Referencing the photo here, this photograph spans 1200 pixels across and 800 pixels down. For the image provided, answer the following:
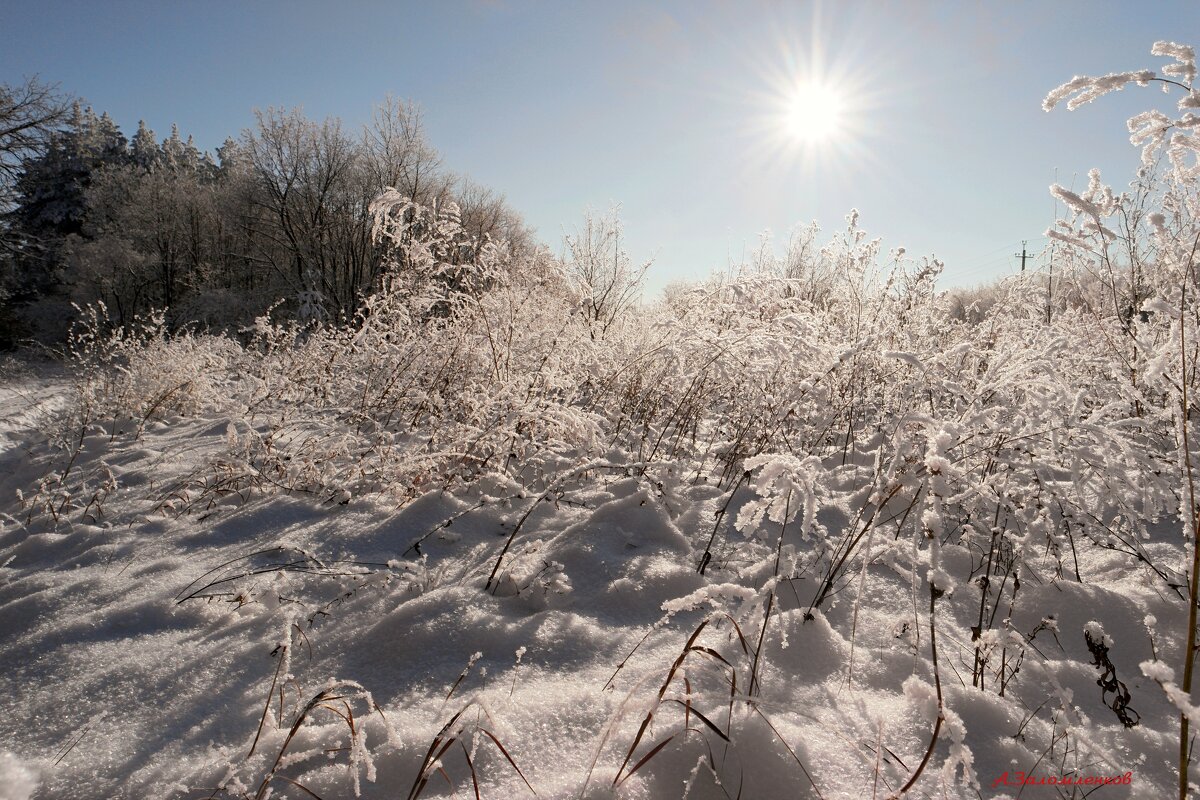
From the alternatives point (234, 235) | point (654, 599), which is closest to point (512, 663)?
point (654, 599)

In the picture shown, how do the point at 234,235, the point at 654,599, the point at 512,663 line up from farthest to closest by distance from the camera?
the point at 234,235 < the point at 654,599 < the point at 512,663

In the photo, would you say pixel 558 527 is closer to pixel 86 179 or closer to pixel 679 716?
pixel 679 716

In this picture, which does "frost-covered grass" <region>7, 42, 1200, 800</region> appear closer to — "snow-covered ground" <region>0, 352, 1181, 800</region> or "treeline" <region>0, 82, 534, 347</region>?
"snow-covered ground" <region>0, 352, 1181, 800</region>

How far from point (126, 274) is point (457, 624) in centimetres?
2756

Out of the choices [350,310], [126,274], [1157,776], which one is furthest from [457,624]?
[126,274]

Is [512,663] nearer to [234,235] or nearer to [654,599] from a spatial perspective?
[654,599]

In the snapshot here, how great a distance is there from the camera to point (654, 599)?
1.78 m

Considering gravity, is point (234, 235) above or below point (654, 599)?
above

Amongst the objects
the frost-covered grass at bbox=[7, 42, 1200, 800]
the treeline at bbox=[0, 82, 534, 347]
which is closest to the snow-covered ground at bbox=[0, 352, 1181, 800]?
the frost-covered grass at bbox=[7, 42, 1200, 800]

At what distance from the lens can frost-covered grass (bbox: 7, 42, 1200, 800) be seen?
107 centimetres

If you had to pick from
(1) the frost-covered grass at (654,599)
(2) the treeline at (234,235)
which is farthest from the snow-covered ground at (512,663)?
(2) the treeline at (234,235)

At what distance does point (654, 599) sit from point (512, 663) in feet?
1.67

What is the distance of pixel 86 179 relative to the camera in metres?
27.6

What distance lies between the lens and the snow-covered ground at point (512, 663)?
3.45ft
